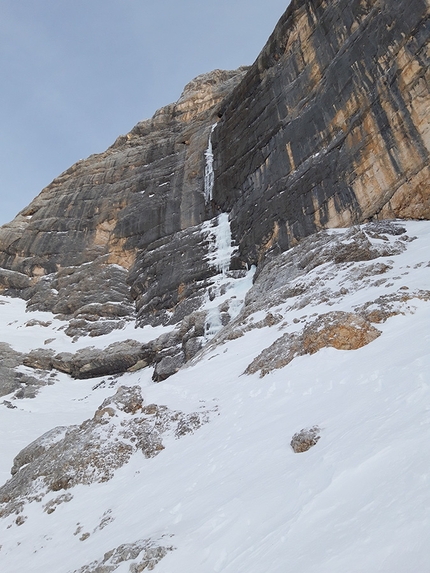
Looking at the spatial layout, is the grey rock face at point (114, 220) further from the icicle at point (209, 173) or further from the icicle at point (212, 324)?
the icicle at point (212, 324)

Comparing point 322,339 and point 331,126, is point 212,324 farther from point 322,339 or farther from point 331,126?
point 331,126

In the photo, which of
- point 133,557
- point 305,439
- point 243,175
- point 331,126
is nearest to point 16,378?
point 243,175

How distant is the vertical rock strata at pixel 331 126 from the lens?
20422 millimetres

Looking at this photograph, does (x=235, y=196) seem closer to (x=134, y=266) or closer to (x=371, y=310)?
(x=134, y=266)

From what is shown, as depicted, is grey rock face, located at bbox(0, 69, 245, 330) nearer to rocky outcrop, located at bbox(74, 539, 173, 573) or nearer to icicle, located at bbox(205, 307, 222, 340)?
icicle, located at bbox(205, 307, 222, 340)

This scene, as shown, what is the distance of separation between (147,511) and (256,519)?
2.15 meters

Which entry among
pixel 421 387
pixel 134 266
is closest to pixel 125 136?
pixel 134 266

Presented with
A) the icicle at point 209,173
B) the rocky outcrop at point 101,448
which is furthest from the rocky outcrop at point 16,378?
the icicle at point 209,173

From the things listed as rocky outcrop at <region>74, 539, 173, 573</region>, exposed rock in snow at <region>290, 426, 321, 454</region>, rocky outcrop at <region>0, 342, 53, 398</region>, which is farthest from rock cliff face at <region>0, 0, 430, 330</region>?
rocky outcrop at <region>74, 539, 173, 573</region>

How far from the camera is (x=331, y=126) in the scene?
25188mm

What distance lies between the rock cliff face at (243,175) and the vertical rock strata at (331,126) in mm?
87

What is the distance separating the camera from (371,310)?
8.83m

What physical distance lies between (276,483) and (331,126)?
25.9m

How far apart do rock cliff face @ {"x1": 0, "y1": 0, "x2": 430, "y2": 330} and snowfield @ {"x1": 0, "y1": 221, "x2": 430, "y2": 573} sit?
47.5 ft
